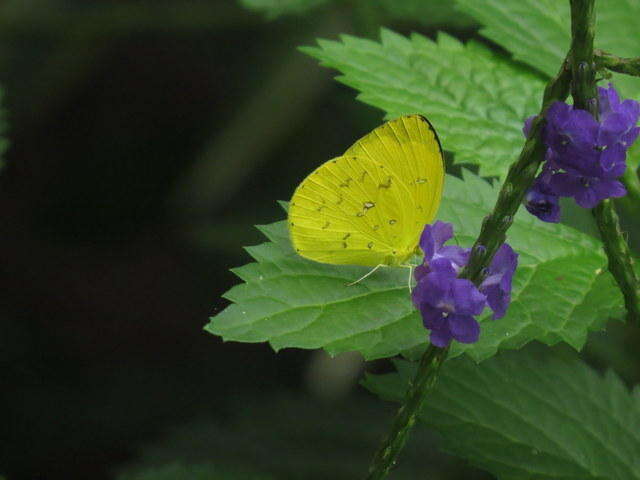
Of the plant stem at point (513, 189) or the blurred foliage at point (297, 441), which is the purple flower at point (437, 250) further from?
the blurred foliage at point (297, 441)

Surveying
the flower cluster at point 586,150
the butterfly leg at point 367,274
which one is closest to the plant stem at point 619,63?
the flower cluster at point 586,150

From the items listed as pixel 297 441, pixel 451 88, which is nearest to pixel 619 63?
pixel 451 88

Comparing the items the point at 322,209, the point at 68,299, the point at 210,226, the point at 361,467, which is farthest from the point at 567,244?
the point at 68,299

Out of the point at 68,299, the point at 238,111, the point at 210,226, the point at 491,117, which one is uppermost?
the point at 491,117

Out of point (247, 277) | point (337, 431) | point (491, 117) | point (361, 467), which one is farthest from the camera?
point (337, 431)

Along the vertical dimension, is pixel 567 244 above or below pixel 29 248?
above

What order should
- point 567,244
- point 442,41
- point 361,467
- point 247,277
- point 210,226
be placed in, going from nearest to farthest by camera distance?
1. point 247,277
2. point 567,244
3. point 442,41
4. point 361,467
5. point 210,226

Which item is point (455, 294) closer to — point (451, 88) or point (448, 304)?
point (448, 304)

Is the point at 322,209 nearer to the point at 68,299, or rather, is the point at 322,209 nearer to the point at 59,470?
the point at 59,470
